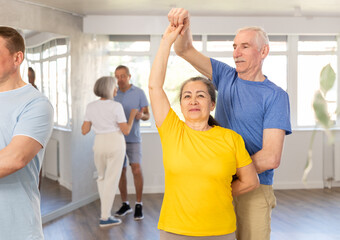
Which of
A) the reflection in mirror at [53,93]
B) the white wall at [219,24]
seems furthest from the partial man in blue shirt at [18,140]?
the white wall at [219,24]

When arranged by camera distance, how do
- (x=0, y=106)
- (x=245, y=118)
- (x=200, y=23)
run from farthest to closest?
(x=200, y=23), (x=245, y=118), (x=0, y=106)

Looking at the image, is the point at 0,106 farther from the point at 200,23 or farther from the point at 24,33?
the point at 200,23

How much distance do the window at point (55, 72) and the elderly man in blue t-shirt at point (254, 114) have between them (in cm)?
355

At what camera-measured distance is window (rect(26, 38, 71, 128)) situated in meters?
5.35

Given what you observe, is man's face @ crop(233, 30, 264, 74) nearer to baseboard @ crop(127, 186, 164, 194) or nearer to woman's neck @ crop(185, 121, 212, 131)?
woman's neck @ crop(185, 121, 212, 131)

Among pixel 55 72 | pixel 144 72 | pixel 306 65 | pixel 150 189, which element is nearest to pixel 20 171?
pixel 55 72

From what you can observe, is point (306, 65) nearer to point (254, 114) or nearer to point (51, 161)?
point (51, 161)

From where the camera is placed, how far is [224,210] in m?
1.87

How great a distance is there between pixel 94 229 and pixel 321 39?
4.94 m

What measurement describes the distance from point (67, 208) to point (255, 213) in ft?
14.5

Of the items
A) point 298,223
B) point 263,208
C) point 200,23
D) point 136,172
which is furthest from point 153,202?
point 263,208

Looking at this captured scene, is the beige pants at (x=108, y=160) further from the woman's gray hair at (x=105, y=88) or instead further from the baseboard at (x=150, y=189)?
the baseboard at (x=150, y=189)

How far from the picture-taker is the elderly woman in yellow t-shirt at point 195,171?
1.83 m

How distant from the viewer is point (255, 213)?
2.07m
